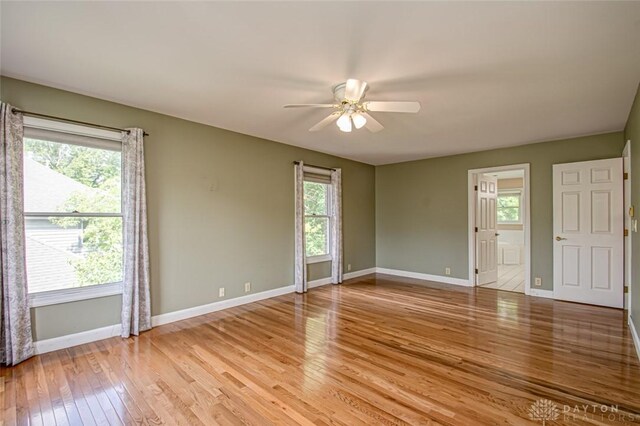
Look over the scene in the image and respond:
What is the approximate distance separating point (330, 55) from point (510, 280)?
19.9ft

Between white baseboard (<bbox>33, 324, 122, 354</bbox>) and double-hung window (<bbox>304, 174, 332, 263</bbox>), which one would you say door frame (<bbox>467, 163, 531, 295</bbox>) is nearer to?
double-hung window (<bbox>304, 174, 332, 263</bbox>)

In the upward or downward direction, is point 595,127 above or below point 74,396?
above

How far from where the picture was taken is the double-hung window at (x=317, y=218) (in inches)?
223

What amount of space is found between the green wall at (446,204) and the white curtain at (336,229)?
61.0 inches

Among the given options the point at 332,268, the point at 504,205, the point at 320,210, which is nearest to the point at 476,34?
the point at 320,210

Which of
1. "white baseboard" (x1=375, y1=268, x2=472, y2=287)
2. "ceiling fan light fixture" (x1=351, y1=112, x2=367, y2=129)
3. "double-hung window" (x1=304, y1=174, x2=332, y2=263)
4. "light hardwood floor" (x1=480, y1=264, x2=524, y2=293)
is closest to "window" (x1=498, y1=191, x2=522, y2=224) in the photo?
"light hardwood floor" (x1=480, y1=264, x2=524, y2=293)

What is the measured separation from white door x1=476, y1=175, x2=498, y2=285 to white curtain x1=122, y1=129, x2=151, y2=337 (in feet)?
17.9

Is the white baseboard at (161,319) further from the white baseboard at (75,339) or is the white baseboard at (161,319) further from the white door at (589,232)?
the white door at (589,232)

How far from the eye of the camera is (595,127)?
4219 mm

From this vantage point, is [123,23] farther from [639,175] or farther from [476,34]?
[639,175]

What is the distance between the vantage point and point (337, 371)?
261 centimetres

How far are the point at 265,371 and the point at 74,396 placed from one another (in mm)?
1380

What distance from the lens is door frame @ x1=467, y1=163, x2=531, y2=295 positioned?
5121 millimetres

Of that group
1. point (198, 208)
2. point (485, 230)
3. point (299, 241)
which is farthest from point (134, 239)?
point (485, 230)
